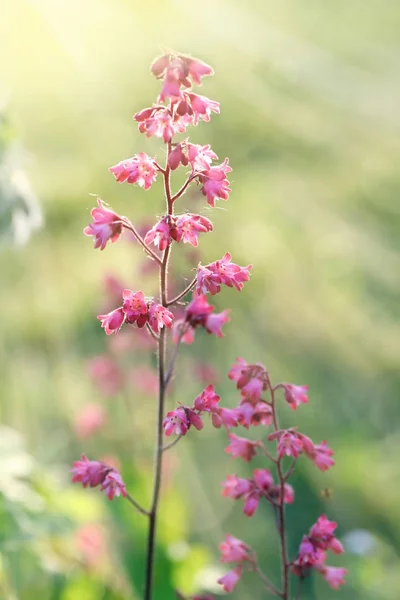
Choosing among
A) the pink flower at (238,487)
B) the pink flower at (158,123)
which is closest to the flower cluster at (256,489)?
the pink flower at (238,487)

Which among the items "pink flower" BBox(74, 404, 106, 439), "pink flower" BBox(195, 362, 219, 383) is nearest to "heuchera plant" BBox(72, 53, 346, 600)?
"pink flower" BBox(195, 362, 219, 383)

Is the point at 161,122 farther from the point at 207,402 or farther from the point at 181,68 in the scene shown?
the point at 207,402

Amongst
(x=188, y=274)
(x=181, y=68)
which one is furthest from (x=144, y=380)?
(x=181, y=68)

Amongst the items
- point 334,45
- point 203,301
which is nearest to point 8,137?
point 203,301

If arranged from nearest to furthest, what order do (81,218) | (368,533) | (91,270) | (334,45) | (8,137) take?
(8,137), (368,533), (91,270), (81,218), (334,45)

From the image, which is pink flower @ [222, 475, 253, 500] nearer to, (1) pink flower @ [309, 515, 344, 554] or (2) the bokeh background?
(1) pink flower @ [309, 515, 344, 554]

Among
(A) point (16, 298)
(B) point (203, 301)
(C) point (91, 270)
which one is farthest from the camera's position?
(C) point (91, 270)

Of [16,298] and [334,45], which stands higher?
[334,45]

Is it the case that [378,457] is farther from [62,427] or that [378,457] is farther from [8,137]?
[8,137]
